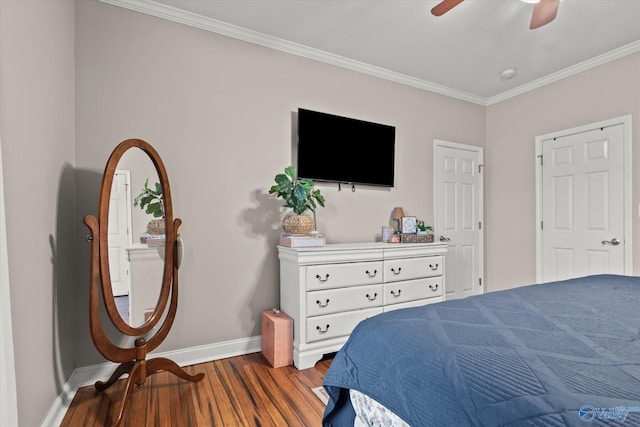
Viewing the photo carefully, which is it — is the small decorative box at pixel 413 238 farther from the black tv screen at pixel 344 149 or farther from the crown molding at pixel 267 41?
the crown molding at pixel 267 41

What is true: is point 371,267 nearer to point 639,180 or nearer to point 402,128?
point 402,128

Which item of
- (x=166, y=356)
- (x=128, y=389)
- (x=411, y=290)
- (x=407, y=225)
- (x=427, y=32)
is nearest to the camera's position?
(x=128, y=389)

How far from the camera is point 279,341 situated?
2434 millimetres

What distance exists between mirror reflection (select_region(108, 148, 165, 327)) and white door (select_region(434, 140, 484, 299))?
295cm

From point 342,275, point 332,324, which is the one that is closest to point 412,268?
point 342,275

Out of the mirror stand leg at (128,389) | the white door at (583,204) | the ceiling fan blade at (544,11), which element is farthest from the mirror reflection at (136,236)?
the white door at (583,204)

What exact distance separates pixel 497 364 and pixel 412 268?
2.19 metres

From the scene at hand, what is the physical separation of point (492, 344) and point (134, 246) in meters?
1.99

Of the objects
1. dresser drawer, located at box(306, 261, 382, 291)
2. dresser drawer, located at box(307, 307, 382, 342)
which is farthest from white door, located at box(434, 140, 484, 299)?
dresser drawer, located at box(307, 307, 382, 342)

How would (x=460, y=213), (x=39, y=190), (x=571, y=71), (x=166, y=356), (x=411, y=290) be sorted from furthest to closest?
(x=460, y=213)
(x=571, y=71)
(x=411, y=290)
(x=166, y=356)
(x=39, y=190)

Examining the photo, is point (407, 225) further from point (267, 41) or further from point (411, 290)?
point (267, 41)

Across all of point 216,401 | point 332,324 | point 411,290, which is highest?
point 411,290

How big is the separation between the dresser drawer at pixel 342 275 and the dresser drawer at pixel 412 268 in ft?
0.37

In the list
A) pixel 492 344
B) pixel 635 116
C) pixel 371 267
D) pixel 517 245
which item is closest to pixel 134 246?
pixel 371 267
